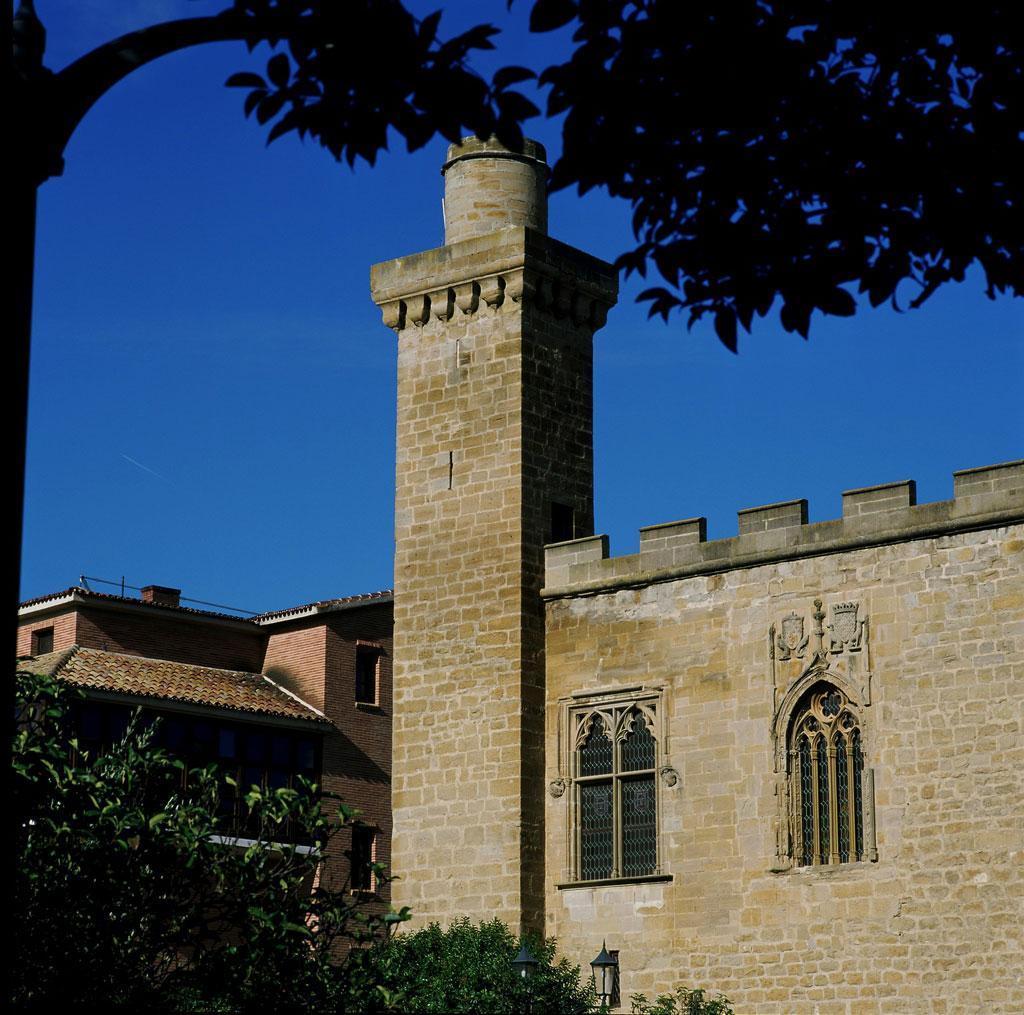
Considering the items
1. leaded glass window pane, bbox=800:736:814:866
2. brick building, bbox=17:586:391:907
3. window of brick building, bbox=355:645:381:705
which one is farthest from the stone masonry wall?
window of brick building, bbox=355:645:381:705

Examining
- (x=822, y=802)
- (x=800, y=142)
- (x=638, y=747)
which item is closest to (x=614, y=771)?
(x=638, y=747)

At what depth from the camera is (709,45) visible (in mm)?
7738

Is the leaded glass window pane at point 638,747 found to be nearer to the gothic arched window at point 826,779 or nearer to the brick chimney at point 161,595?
the gothic arched window at point 826,779

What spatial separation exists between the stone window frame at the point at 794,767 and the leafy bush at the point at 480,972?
126 inches

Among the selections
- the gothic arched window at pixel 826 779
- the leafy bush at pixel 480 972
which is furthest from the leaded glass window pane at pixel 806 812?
the leafy bush at pixel 480 972

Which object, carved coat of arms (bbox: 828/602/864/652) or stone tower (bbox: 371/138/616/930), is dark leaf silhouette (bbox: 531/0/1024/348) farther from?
stone tower (bbox: 371/138/616/930)

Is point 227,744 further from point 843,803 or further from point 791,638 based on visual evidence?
point 843,803

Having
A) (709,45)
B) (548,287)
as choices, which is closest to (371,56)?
(709,45)

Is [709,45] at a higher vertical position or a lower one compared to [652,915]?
higher

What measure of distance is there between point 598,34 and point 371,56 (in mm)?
992

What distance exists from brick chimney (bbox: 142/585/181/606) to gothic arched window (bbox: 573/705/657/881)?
1531 centimetres

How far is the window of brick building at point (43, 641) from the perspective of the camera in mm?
39406

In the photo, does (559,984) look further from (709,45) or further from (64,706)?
(709,45)

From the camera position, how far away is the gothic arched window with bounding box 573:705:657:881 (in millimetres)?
27203
